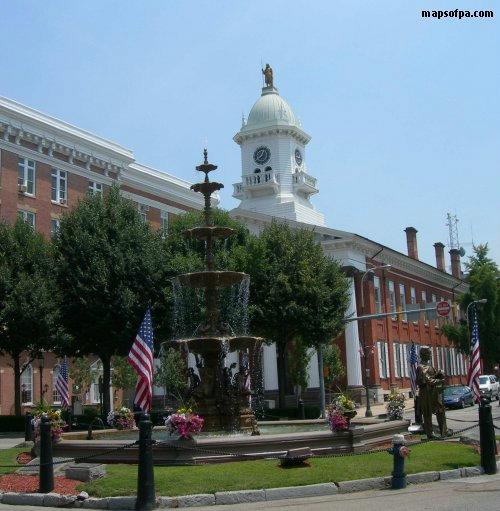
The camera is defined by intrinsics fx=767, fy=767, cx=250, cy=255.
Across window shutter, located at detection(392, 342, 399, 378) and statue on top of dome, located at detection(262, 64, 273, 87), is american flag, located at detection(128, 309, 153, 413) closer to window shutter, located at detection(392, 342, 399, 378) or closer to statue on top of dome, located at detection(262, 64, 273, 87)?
window shutter, located at detection(392, 342, 399, 378)

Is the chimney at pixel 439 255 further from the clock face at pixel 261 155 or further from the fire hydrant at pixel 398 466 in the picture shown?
the fire hydrant at pixel 398 466

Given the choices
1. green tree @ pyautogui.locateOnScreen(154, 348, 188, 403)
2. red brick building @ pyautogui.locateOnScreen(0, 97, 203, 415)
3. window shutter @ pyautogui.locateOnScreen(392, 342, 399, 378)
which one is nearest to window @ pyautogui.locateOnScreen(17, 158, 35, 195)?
red brick building @ pyautogui.locateOnScreen(0, 97, 203, 415)

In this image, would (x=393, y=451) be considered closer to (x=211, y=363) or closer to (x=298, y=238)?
(x=211, y=363)

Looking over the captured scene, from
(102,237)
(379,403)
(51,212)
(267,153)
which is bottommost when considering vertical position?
(379,403)

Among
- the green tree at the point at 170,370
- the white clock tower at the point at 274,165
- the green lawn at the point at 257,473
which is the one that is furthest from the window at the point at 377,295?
the green lawn at the point at 257,473

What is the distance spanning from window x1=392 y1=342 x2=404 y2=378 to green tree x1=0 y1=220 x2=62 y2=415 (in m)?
32.3

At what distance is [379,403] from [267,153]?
25.6 meters

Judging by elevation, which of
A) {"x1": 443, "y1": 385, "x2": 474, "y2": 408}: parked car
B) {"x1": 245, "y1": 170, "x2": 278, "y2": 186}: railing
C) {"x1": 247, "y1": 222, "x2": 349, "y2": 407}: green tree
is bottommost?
{"x1": 443, "y1": 385, "x2": 474, "y2": 408}: parked car

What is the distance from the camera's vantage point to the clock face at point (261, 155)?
68.8 meters

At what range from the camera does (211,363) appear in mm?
19250

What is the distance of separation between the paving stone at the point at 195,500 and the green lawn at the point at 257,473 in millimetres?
188

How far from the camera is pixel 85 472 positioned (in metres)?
13.7

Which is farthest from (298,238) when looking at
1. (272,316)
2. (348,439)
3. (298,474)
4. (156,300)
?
(298,474)

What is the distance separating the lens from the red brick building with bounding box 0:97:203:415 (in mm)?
45031
